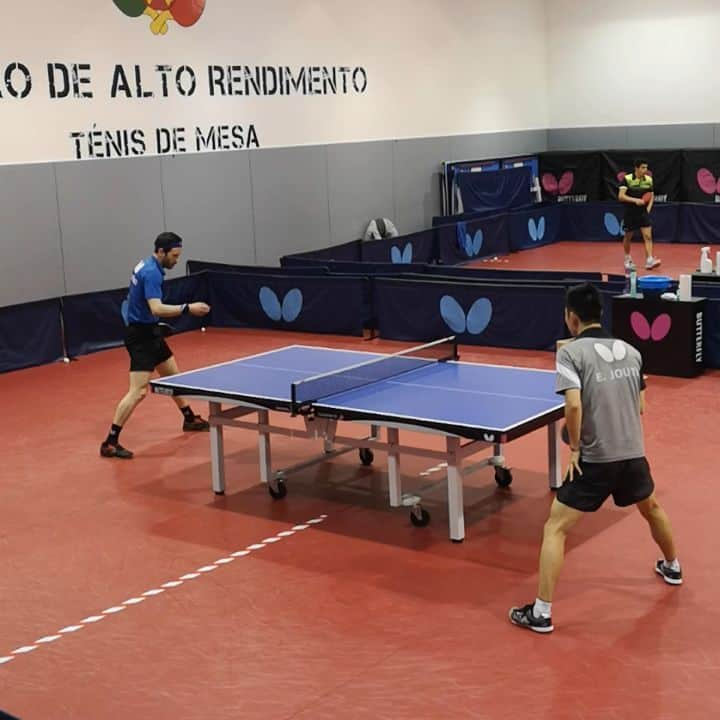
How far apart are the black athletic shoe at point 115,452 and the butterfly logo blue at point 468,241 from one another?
1268 cm

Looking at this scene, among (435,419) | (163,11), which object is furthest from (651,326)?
(163,11)

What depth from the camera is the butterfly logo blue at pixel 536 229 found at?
2477 centimetres

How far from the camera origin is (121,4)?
17.2 metres

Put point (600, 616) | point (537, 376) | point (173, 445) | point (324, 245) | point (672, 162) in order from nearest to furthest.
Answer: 1. point (600, 616)
2. point (537, 376)
3. point (173, 445)
4. point (324, 245)
5. point (672, 162)

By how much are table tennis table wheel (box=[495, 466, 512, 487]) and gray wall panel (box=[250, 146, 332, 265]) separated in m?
11.8

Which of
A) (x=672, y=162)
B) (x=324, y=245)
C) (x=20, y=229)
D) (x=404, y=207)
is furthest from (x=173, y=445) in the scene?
(x=672, y=162)

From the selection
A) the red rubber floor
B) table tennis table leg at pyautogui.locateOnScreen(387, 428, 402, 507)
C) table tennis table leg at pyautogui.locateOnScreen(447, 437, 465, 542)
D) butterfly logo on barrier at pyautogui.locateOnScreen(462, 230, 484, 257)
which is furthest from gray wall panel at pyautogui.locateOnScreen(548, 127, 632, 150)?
table tennis table leg at pyautogui.locateOnScreen(447, 437, 465, 542)

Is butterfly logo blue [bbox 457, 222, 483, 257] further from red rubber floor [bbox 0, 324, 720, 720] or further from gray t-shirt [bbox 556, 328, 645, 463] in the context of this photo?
gray t-shirt [bbox 556, 328, 645, 463]

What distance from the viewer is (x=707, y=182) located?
84.9 ft

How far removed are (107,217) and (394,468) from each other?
33.8ft

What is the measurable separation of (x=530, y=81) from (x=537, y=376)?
21.0 meters

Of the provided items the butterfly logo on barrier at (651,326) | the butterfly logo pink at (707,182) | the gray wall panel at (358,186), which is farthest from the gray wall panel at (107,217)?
the butterfly logo pink at (707,182)

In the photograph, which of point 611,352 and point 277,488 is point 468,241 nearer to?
point 277,488

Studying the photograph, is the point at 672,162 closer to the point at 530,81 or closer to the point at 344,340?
the point at 530,81
